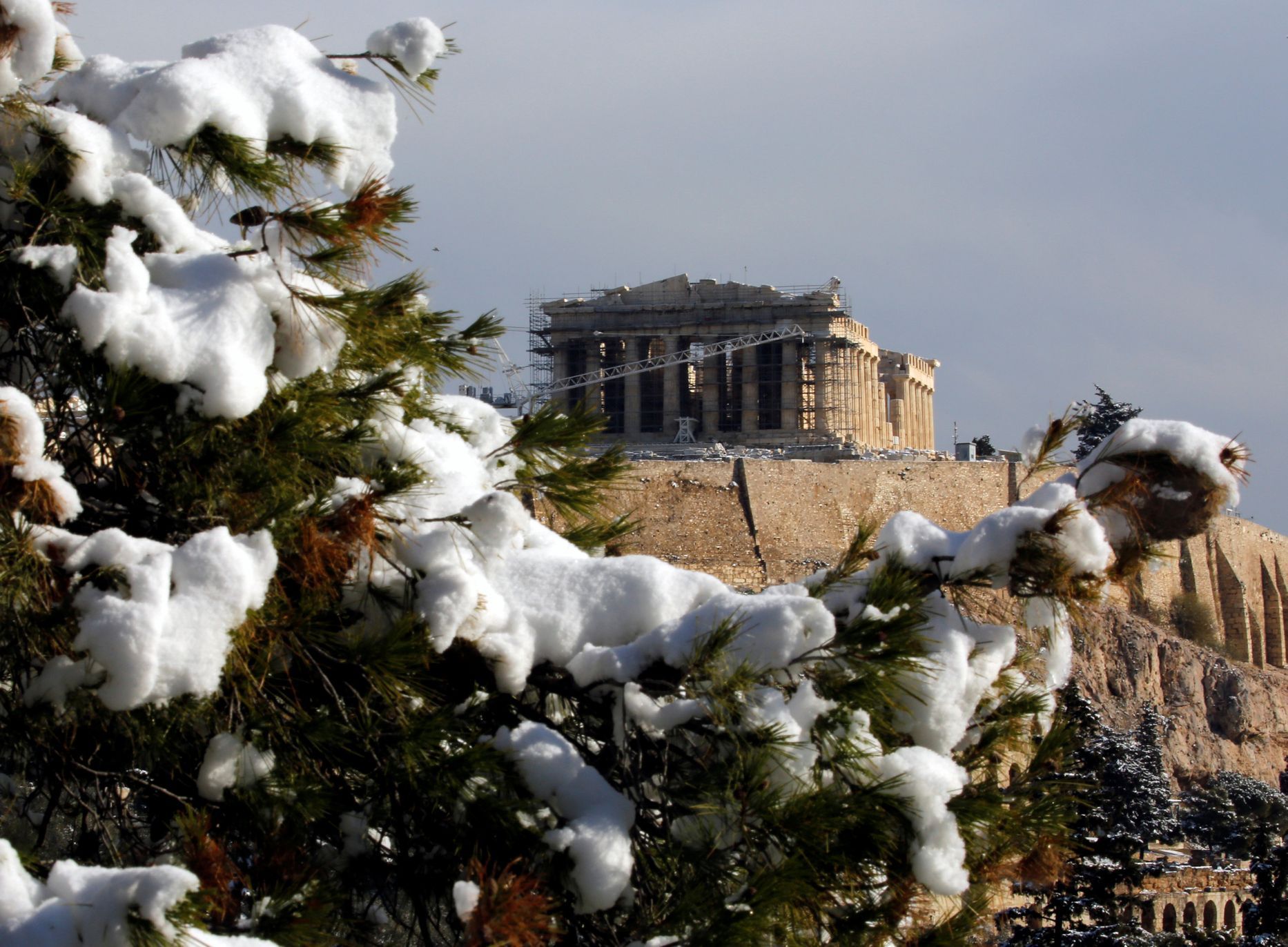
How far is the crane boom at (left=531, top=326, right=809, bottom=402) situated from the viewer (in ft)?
122

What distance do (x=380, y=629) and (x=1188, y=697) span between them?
31.8 meters

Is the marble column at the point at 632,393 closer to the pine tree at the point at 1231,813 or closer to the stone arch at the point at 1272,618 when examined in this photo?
the pine tree at the point at 1231,813

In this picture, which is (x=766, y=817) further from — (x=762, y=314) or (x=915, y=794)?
(x=762, y=314)

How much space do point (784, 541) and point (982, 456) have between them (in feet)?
46.0

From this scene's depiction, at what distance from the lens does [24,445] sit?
288 centimetres

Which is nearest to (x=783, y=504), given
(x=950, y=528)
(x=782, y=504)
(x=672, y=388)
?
(x=782, y=504)

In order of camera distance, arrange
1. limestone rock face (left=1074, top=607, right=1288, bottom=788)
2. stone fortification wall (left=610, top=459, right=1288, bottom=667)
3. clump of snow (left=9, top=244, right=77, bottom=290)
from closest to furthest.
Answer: clump of snow (left=9, top=244, right=77, bottom=290) → stone fortification wall (left=610, top=459, right=1288, bottom=667) → limestone rock face (left=1074, top=607, right=1288, bottom=788)

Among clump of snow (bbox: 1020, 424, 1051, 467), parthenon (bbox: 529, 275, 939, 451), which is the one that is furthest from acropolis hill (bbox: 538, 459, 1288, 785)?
clump of snow (bbox: 1020, 424, 1051, 467)

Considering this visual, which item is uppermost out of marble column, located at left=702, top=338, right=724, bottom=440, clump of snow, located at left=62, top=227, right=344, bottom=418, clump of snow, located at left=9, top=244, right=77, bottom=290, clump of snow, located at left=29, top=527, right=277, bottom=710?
marble column, located at left=702, top=338, right=724, bottom=440

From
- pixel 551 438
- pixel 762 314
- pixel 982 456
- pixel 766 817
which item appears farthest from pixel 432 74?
pixel 982 456

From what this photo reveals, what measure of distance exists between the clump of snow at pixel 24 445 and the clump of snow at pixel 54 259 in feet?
1.25

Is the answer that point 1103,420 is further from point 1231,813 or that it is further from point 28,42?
point 28,42

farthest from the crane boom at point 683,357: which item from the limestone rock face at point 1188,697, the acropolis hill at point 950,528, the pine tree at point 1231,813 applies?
the pine tree at point 1231,813

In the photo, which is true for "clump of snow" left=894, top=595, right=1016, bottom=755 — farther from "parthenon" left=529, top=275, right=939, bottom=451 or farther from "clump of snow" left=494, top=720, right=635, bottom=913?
"parthenon" left=529, top=275, right=939, bottom=451
